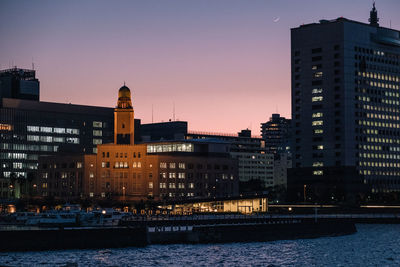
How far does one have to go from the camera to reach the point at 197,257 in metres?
130

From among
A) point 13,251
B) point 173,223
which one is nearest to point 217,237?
point 173,223

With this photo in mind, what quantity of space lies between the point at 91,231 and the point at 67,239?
484cm

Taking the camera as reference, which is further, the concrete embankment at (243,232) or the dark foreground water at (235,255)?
the concrete embankment at (243,232)

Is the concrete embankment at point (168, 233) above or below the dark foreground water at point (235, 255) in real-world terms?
above

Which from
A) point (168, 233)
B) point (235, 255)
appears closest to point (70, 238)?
point (168, 233)

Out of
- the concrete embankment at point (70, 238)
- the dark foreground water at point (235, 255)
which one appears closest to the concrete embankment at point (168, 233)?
the concrete embankment at point (70, 238)

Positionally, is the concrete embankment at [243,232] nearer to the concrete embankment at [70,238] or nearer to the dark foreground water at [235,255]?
the dark foreground water at [235,255]

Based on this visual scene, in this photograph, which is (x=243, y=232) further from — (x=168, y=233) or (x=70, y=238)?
(x=70, y=238)

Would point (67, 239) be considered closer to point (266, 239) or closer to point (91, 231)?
point (91, 231)

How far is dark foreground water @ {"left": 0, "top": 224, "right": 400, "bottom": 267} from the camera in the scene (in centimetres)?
12019

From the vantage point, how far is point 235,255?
13525 centimetres

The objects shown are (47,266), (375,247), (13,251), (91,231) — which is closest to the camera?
(47,266)

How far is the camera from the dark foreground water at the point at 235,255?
4732 inches

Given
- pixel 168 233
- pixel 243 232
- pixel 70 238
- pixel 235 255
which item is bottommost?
pixel 235 255
